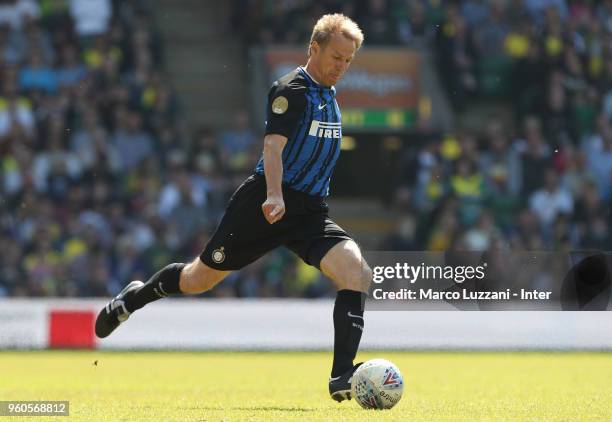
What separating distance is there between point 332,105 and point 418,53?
1212cm

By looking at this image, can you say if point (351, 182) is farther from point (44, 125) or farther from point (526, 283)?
point (526, 283)

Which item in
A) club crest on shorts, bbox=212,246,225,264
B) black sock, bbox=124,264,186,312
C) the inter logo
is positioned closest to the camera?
the inter logo

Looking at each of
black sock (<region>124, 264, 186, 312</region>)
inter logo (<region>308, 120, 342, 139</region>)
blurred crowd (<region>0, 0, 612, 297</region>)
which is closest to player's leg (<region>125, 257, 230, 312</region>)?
black sock (<region>124, 264, 186, 312</region>)

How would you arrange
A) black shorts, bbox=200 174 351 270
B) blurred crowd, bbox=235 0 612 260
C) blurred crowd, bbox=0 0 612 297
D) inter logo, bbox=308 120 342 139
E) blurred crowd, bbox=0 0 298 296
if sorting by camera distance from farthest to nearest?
1. blurred crowd, bbox=235 0 612 260
2. blurred crowd, bbox=0 0 612 297
3. blurred crowd, bbox=0 0 298 296
4. black shorts, bbox=200 174 351 270
5. inter logo, bbox=308 120 342 139

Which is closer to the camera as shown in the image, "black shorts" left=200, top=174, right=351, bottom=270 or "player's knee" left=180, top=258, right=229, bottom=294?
"black shorts" left=200, top=174, right=351, bottom=270

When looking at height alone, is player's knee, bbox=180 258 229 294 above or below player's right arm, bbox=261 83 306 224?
below

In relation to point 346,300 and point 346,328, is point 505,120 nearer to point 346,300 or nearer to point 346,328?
point 346,300

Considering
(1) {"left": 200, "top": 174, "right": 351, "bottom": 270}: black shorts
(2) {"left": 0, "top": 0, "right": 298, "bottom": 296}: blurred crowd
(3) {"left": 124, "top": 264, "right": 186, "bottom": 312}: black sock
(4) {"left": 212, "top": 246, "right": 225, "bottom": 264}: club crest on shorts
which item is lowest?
(3) {"left": 124, "top": 264, "right": 186, "bottom": 312}: black sock

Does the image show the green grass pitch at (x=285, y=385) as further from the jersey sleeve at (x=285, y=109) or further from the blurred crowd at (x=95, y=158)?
the blurred crowd at (x=95, y=158)

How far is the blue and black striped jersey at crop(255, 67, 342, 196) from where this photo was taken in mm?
7621

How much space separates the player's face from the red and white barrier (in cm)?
798

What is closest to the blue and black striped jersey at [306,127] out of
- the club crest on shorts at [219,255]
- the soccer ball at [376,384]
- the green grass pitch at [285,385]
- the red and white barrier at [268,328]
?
the club crest on shorts at [219,255]

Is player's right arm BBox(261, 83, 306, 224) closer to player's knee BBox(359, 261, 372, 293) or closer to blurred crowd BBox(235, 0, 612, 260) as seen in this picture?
player's knee BBox(359, 261, 372, 293)

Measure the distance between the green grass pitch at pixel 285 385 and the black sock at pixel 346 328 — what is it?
28cm
